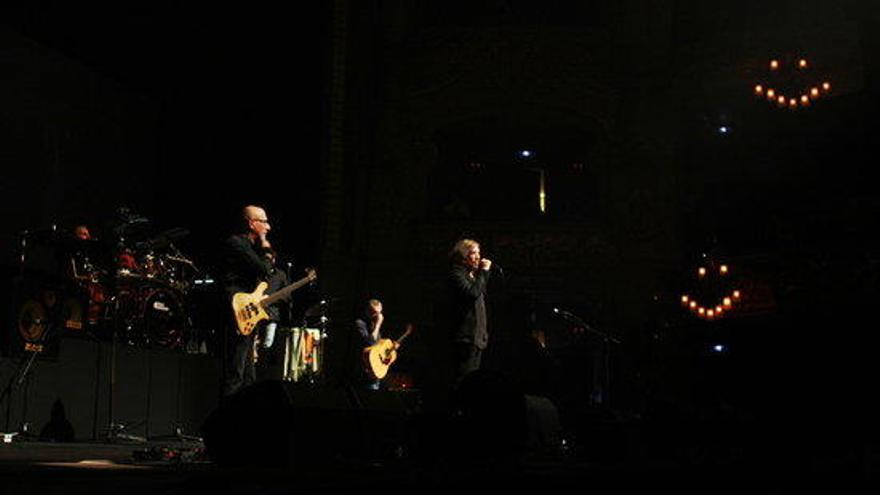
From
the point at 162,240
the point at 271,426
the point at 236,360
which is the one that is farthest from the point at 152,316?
the point at 271,426

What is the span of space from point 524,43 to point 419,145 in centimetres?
237

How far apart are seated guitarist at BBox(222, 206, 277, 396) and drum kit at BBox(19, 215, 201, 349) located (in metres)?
1.18

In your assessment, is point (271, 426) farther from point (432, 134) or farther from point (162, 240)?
point (432, 134)

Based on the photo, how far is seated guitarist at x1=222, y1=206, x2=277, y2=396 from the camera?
25.6ft

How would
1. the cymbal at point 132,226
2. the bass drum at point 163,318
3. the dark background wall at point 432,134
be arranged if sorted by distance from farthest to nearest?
the dark background wall at point 432,134
the bass drum at point 163,318
the cymbal at point 132,226

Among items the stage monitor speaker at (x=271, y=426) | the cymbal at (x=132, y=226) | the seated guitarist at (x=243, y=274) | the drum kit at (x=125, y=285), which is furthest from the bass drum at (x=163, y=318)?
the stage monitor speaker at (x=271, y=426)

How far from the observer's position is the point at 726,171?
1400cm

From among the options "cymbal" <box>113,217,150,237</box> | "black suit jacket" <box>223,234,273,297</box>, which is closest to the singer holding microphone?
"black suit jacket" <box>223,234,273,297</box>

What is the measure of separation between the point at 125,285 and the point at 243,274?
8.34 ft

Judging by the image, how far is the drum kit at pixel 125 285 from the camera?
879 cm

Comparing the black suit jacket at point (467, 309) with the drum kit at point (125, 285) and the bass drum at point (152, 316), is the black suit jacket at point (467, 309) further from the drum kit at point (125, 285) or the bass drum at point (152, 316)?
the bass drum at point (152, 316)

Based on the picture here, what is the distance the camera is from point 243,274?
8.25 meters

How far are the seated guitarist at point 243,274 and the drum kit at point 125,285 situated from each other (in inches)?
46.4

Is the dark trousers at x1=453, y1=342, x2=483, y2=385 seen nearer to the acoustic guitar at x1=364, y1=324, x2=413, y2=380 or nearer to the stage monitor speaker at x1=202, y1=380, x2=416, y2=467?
the stage monitor speaker at x1=202, y1=380, x2=416, y2=467
